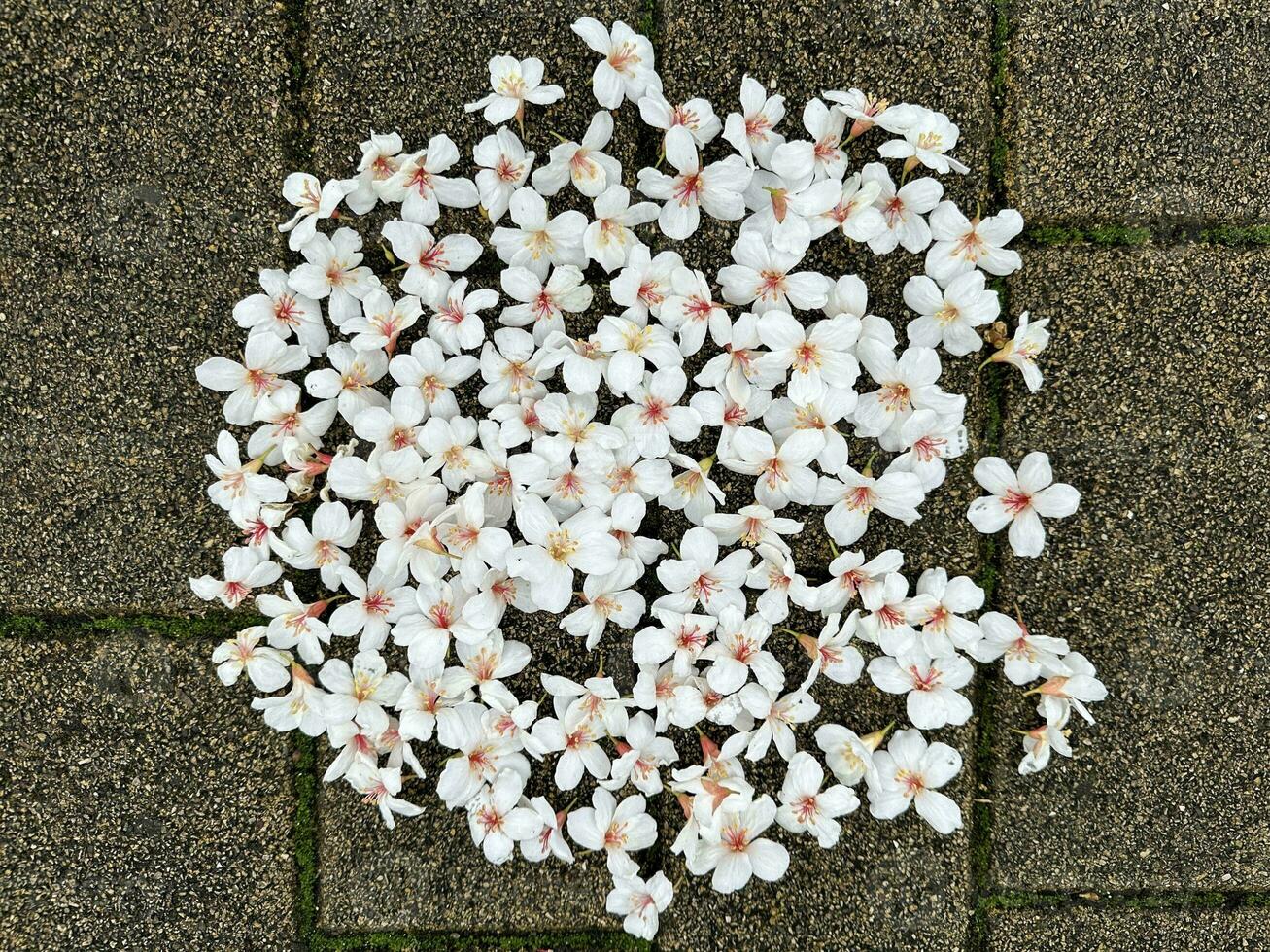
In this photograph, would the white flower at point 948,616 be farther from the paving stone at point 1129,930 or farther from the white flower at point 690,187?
the white flower at point 690,187

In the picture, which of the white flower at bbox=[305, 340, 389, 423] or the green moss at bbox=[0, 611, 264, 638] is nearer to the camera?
the white flower at bbox=[305, 340, 389, 423]

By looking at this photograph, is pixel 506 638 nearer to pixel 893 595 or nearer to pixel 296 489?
pixel 296 489

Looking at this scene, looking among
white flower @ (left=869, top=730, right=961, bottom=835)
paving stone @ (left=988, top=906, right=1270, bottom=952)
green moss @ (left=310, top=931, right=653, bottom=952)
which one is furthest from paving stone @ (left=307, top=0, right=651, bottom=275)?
paving stone @ (left=988, top=906, right=1270, bottom=952)

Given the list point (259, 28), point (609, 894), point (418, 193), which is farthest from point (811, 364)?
point (259, 28)

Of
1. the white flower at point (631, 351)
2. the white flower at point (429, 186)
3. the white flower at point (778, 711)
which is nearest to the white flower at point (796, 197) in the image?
the white flower at point (631, 351)

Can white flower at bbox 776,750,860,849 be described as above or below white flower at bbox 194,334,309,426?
below

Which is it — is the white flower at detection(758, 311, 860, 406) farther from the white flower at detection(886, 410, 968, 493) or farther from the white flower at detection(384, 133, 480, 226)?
the white flower at detection(384, 133, 480, 226)
